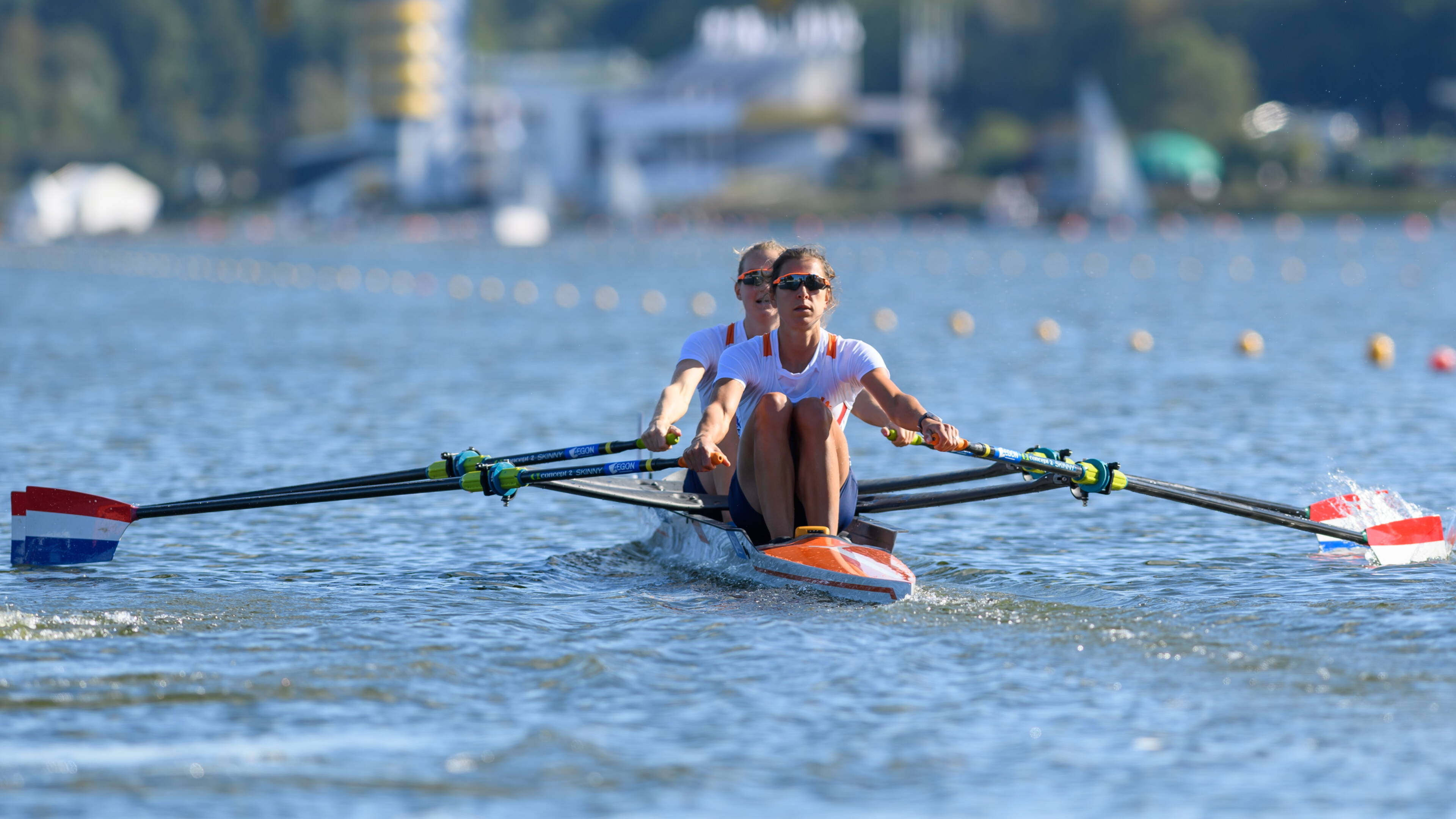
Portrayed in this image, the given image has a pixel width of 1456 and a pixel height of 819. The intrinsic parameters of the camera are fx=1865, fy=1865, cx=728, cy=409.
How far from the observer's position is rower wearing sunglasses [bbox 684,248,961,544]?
9.50 m

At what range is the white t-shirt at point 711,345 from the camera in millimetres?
10414

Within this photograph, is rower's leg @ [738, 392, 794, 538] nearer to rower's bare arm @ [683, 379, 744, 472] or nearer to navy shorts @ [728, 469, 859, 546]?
navy shorts @ [728, 469, 859, 546]

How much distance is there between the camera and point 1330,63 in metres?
103

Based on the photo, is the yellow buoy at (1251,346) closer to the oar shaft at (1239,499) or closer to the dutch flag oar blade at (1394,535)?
the dutch flag oar blade at (1394,535)

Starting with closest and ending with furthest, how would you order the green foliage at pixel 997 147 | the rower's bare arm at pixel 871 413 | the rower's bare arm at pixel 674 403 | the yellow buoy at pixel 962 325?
1. the rower's bare arm at pixel 674 403
2. the rower's bare arm at pixel 871 413
3. the yellow buoy at pixel 962 325
4. the green foliage at pixel 997 147

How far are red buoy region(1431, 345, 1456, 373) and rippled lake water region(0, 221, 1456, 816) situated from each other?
23 centimetres

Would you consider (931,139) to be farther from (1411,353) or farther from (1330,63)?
(1411,353)

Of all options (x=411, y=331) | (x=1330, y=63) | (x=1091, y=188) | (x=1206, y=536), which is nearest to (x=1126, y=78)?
(x=1330, y=63)

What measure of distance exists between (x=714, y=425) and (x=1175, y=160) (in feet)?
309

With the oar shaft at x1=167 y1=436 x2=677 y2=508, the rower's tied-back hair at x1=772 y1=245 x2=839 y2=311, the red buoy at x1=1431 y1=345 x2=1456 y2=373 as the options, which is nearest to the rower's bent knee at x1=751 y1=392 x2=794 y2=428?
the rower's tied-back hair at x1=772 y1=245 x2=839 y2=311

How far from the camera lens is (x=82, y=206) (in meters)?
115

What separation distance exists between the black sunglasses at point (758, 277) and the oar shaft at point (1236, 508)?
7.54 ft

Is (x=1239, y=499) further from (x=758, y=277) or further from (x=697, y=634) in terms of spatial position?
(x=697, y=634)

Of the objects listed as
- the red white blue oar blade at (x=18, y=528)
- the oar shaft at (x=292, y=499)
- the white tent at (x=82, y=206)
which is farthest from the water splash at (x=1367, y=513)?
the white tent at (x=82, y=206)
